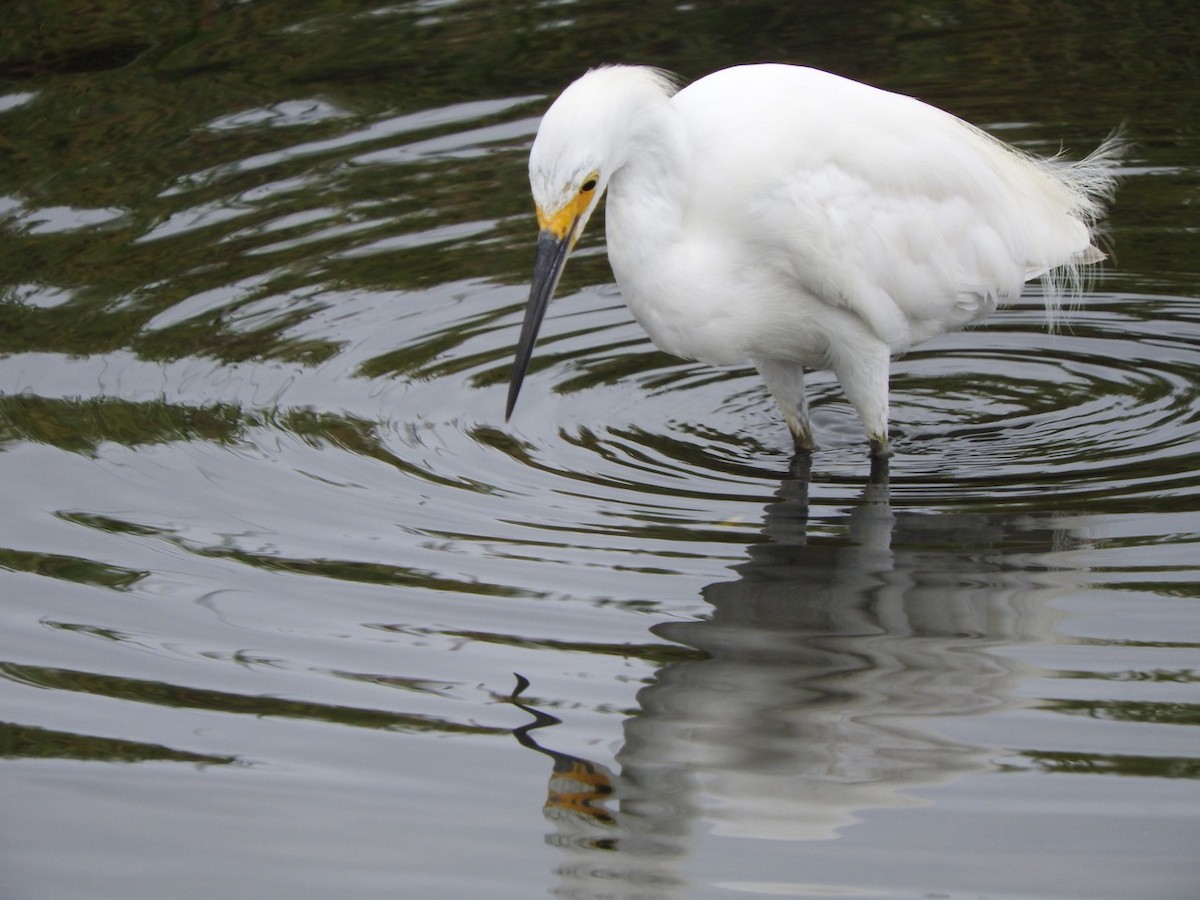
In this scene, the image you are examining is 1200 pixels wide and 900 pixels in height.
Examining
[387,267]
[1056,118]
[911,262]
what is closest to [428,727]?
[911,262]

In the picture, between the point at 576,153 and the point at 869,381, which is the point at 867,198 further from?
the point at 576,153

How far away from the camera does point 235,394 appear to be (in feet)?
20.8

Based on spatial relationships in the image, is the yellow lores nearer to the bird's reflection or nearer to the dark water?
the dark water

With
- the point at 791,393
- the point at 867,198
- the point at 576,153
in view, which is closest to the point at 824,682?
the point at 576,153

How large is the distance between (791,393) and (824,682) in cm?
179

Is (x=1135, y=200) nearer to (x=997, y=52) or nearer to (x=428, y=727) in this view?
(x=997, y=52)

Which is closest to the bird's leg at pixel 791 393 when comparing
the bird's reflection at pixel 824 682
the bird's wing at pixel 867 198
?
the bird's wing at pixel 867 198

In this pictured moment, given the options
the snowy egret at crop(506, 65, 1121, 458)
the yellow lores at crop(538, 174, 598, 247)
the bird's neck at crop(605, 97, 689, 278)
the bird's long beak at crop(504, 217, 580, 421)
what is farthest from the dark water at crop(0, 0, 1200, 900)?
the yellow lores at crop(538, 174, 598, 247)

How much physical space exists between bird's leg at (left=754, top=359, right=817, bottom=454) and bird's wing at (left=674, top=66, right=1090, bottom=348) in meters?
0.37

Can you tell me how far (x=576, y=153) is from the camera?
455 centimetres

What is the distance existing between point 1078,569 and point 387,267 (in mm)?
3891

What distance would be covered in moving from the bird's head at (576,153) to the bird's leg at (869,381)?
1.18 meters

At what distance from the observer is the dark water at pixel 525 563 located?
3.71 m

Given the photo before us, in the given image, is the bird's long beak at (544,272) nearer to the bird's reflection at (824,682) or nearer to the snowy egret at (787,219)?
the snowy egret at (787,219)
